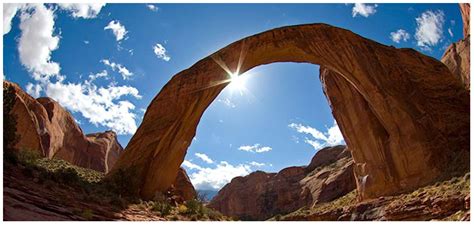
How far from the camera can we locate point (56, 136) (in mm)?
50375

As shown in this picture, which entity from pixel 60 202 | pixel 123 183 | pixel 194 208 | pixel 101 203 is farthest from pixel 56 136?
pixel 60 202

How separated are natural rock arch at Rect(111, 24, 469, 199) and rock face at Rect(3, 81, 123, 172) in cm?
1749

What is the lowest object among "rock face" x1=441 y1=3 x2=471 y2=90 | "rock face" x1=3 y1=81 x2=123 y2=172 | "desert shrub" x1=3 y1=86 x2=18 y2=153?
"desert shrub" x1=3 y1=86 x2=18 y2=153

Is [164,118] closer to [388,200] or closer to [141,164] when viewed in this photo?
[141,164]

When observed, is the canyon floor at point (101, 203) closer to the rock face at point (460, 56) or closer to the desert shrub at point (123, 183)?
the desert shrub at point (123, 183)

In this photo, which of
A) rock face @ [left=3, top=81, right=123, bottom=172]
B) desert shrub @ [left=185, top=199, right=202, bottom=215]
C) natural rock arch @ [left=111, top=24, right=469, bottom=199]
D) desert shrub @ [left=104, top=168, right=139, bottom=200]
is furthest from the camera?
rock face @ [left=3, top=81, right=123, bottom=172]

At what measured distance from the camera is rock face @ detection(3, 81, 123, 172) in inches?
1465

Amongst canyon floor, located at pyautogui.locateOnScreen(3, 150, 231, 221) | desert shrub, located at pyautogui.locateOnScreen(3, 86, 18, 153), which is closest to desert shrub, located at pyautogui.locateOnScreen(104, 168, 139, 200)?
canyon floor, located at pyautogui.locateOnScreen(3, 150, 231, 221)

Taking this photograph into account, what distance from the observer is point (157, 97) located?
88.8 feet

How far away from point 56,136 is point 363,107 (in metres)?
38.6

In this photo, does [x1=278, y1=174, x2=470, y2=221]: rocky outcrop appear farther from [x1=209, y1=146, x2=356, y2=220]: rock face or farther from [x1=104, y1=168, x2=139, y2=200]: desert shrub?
[x1=209, y1=146, x2=356, y2=220]: rock face

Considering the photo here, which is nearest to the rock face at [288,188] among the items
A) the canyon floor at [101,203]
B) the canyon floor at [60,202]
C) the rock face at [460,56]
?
the rock face at [460,56]

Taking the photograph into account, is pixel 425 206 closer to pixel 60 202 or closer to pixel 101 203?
pixel 101 203

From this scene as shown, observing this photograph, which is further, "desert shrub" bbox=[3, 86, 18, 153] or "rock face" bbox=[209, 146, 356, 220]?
"rock face" bbox=[209, 146, 356, 220]
